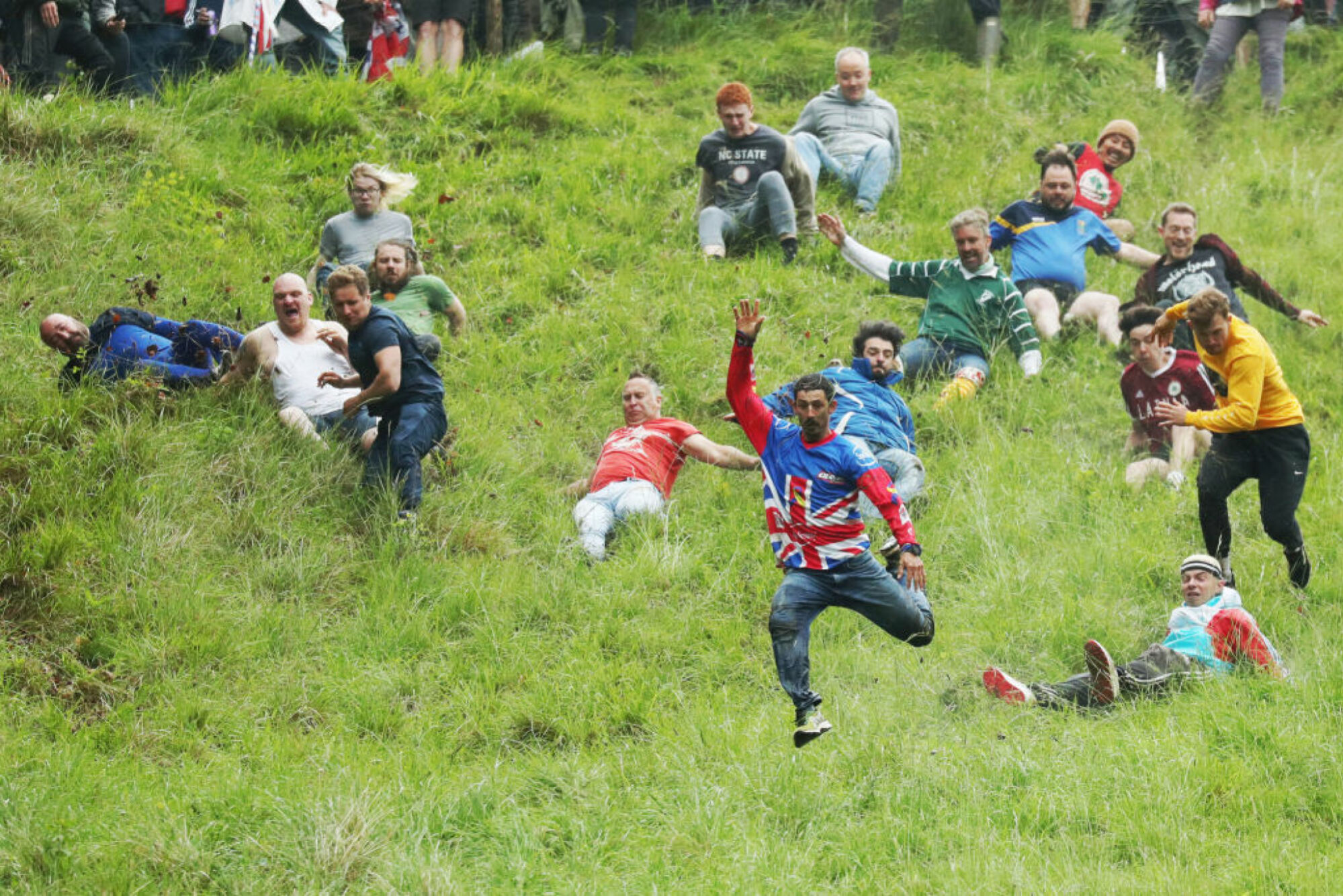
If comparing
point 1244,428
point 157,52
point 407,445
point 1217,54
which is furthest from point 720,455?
point 1217,54

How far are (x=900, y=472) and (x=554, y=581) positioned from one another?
225 centimetres

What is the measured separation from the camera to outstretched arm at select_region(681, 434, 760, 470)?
9.99 metres

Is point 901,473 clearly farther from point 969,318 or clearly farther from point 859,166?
point 859,166

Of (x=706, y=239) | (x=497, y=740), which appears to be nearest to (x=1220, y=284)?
(x=706, y=239)

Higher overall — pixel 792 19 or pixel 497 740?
pixel 792 19

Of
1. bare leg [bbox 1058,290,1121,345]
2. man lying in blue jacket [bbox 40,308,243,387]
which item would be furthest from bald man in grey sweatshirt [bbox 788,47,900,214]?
man lying in blue jacket [bbox 40,308,243,387]

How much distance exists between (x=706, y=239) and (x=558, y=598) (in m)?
4.63

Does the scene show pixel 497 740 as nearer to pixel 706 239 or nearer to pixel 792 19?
pixel 706 239

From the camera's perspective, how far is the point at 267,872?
7.11m

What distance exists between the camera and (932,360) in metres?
11.7

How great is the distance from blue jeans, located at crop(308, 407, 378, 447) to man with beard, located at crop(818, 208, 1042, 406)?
11.6 feet

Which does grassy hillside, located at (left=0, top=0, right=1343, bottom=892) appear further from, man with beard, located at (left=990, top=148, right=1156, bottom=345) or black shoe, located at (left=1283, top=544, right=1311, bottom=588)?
man with beard, located at (left=990, top=148, right=1156, bottom=345)

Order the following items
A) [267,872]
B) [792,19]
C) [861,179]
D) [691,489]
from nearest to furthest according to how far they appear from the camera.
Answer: [267,872] < [691,489] < [861,179] < [792,19]

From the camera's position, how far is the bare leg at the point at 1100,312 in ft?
40.5
